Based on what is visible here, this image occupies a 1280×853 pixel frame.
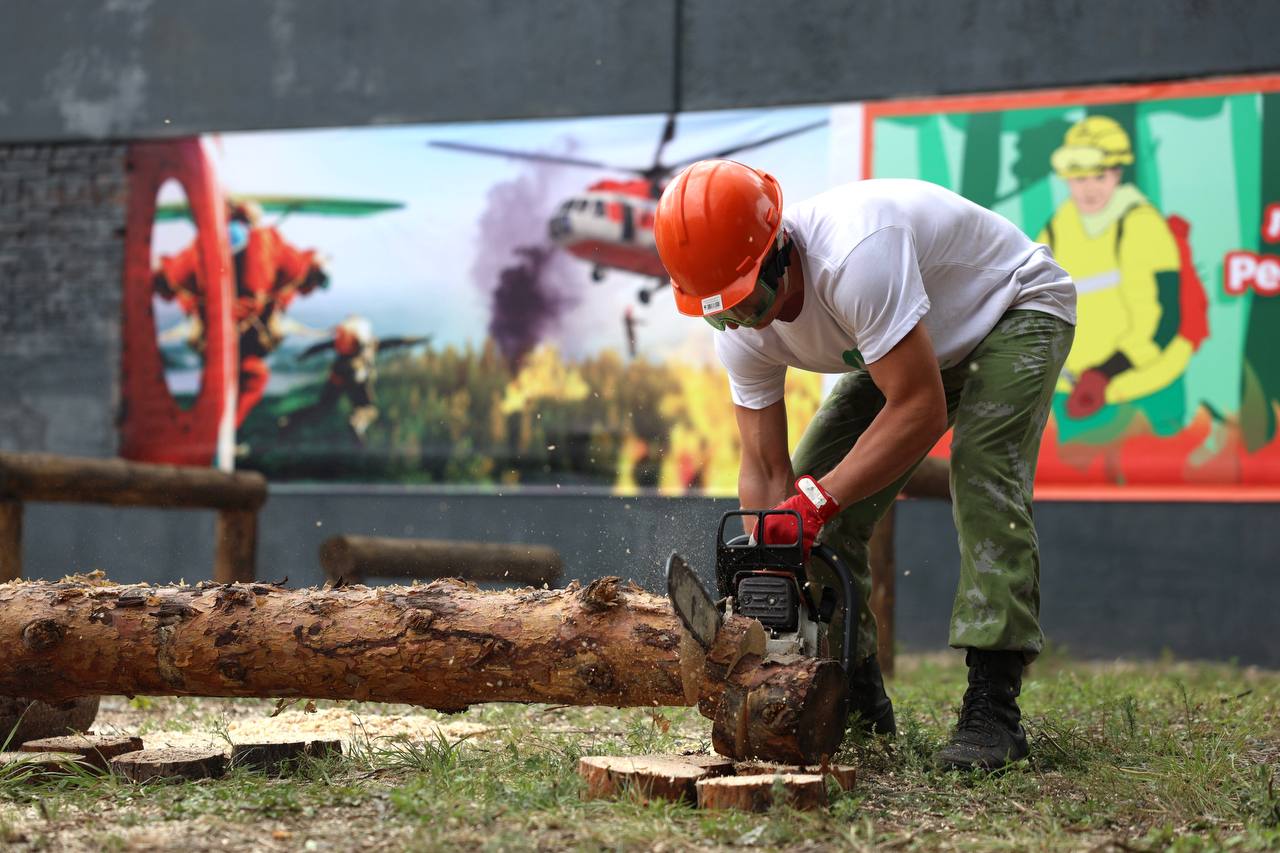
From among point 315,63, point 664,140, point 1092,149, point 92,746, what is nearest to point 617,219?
point 664,140

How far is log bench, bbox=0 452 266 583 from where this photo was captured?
5672 millimetres

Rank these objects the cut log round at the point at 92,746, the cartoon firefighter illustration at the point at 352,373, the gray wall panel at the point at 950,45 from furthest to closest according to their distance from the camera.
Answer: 1. the cartoon firefighter illustration at the point at 352,373
2. the gray wall panel at the point at 950,45
3. the cut log round at the point at 92,746

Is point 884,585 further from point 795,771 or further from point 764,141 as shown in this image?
point 764,141

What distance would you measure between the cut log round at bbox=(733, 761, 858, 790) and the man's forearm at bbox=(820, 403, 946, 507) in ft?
2.02

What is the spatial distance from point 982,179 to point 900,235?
5.34 meters

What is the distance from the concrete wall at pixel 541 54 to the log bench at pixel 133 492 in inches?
140

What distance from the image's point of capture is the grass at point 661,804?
2.60 m

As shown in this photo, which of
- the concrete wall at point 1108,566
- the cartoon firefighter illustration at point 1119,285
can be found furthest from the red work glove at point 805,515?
the cartoon firefighter illustration at point 1119,285

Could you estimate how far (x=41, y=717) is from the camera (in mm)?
3768

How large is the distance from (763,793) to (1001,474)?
1.07 metres

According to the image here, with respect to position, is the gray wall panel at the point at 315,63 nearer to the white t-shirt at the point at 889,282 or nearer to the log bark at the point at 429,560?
the log bark at the point at 429,560

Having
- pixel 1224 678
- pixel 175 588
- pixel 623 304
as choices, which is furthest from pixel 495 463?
pixel 175 588

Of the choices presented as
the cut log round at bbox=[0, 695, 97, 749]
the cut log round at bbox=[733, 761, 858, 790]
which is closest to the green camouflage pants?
the cut log round at bbox=[733, 761, 858, 790]

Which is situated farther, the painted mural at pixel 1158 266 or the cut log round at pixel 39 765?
the painted mural at pixel 1158 266
